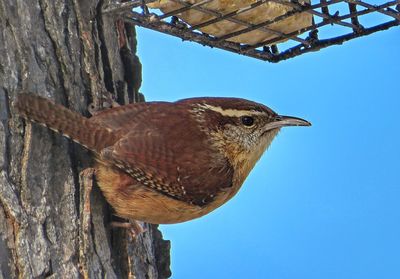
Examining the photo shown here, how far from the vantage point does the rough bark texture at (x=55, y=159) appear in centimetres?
222

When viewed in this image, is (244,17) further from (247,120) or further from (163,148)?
(163,148)

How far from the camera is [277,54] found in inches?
121

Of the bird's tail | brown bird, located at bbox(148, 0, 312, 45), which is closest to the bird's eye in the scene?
brown bird, located at bbox(148, 0, 312, 45)

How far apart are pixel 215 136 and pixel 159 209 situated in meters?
0.35

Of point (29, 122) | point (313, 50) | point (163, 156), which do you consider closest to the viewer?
point (29, 122)

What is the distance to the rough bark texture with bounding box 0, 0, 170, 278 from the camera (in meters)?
2.22

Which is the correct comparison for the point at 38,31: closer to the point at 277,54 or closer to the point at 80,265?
the point at 80,265

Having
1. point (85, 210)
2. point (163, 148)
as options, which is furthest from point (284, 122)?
point (85, 210)

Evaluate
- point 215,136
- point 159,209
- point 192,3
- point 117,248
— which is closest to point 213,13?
point 192,3

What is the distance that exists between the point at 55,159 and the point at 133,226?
36cm

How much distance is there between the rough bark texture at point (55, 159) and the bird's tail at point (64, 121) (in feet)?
0.16

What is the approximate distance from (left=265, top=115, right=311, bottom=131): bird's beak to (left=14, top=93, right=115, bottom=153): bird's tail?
1.94 ft

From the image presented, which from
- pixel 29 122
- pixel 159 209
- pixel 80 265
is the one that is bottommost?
pixel 80 265

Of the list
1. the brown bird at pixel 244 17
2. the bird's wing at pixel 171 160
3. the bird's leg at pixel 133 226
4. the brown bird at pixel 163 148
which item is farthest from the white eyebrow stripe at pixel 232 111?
the bird's leg at pixel 133 226
